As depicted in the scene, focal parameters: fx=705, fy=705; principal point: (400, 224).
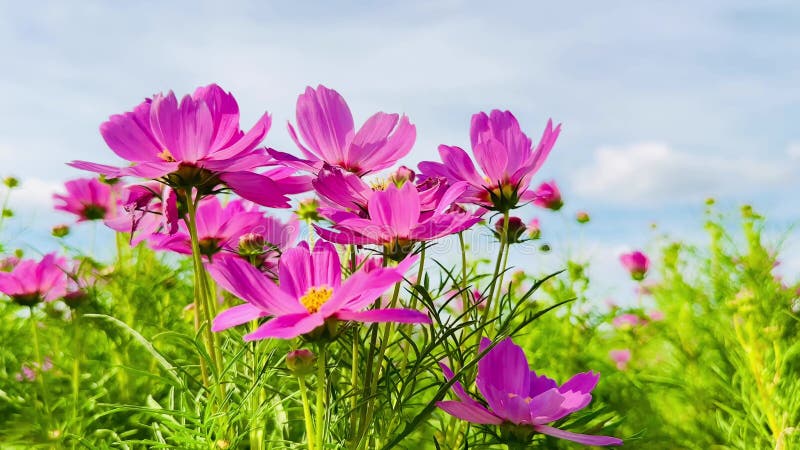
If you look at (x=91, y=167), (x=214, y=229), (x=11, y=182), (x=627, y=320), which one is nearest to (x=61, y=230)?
(x=11, y=182)

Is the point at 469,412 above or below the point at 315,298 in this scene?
below

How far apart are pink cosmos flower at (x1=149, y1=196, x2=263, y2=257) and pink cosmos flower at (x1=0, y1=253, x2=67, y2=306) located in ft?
1.54

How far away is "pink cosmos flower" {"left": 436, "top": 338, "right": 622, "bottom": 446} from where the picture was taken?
54 cm

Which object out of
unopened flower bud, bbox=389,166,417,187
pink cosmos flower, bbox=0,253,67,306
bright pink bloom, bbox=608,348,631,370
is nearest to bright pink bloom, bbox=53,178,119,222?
pink cosmos flower, bbox=0,253,67,306

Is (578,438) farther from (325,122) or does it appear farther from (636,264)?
(636,264)

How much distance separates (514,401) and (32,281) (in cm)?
86

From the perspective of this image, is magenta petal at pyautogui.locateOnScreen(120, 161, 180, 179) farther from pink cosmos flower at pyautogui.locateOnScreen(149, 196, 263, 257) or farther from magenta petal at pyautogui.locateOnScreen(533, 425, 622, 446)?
magenta petal at pyautogui.locateOnScreen(533, 425, 622, 446)

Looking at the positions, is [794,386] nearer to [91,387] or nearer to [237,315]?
[237,315]

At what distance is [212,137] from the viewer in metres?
0.55

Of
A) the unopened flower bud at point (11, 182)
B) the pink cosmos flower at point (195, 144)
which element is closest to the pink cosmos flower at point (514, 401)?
the pink cosmos flower at point (195, 144)

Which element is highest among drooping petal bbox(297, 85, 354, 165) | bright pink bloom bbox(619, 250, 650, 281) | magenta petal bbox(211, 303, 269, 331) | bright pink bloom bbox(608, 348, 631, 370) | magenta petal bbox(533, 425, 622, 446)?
drooping petal bbox(297, 85, 354, 165)

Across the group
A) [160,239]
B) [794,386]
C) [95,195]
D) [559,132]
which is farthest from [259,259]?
[95,195]

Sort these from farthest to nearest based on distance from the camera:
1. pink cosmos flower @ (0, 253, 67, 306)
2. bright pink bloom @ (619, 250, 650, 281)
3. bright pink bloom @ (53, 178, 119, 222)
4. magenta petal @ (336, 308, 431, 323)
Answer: bright pink bloom @ (619, 250, 650, 281), bright pink bloom @ (53, 178, 119, 222), pink cosmos flower @ (0, 253, 67, 306), magenta petal @ (336, 308, 431, 323)

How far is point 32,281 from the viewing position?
1100 mm
